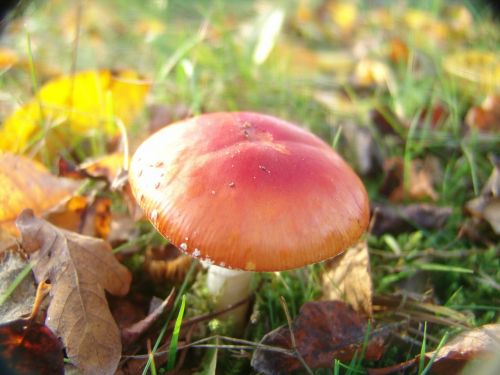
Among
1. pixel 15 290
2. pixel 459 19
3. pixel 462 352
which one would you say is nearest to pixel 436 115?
pixel 462 352

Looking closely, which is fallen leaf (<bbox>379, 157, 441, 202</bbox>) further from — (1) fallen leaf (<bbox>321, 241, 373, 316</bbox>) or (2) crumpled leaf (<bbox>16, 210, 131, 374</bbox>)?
(2) crumpled leaf (<bbox>16, 210, 131, 374</bbox>)

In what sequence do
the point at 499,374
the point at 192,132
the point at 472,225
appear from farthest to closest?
1. the point at 472,225
2. the point at 192,132
3. the point at 499,374

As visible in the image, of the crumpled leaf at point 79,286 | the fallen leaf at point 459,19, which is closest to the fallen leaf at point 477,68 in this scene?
the fallen leaf at point 459,19

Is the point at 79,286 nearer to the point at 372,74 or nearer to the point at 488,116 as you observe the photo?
the point at 488,116

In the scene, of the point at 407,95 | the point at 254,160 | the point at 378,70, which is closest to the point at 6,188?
the point at 254,160

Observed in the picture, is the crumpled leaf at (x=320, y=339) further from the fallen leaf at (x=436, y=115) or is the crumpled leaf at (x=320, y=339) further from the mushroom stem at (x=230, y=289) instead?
the fallen leaf at (x=436, y=115)

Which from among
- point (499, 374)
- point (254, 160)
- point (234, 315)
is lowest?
point (234, 315)

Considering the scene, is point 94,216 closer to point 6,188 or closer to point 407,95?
point 6,188
